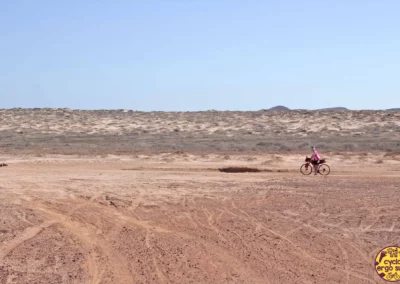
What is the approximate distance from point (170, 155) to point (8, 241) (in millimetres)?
23958

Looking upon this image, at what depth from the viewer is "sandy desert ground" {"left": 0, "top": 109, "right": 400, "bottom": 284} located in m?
11.5

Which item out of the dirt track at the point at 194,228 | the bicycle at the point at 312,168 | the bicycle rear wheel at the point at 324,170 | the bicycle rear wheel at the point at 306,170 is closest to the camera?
the dirt track at the point at 194,228

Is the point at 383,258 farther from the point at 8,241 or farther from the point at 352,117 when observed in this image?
the point at 352,117

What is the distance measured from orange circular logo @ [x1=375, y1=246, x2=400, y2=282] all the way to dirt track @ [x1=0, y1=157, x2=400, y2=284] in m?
0.18

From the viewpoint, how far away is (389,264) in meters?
12.1

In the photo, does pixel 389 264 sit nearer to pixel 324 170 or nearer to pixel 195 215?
pixel 195 215

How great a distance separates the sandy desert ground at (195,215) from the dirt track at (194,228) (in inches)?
1.3

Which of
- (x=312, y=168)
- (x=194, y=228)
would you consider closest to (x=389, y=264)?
(x=194, y=228)

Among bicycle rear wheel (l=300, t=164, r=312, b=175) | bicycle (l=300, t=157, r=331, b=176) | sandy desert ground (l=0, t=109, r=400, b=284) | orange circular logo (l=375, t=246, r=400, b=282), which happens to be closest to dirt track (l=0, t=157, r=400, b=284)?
sandy desert ground (l=0, t=109, r=400, b=284)

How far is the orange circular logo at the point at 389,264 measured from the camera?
11.2 m

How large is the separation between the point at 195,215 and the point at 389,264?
5.94 metres

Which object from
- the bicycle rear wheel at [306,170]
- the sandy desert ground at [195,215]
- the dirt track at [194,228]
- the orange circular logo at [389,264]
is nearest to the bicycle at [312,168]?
the bicycle rear wheel at [306,170]

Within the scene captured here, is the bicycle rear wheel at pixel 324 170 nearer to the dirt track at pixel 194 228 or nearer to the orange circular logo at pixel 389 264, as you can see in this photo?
the dirt track at pixel 194 228

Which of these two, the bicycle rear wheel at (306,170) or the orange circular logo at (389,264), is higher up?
the bicycle rear wheel at (306,170)
